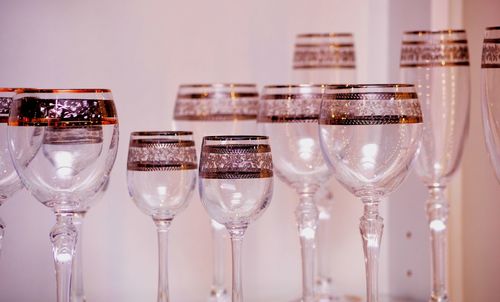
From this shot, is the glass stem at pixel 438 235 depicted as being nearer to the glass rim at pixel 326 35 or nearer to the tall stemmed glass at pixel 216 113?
the tall stemmed glass at pixel 216 113

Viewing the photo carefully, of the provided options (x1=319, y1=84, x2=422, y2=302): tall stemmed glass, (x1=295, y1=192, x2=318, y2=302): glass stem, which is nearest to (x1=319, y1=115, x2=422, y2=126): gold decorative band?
(x1=319, y1=84, x2=422, y2=302): tall stemmed glass

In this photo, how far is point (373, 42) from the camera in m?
1.49

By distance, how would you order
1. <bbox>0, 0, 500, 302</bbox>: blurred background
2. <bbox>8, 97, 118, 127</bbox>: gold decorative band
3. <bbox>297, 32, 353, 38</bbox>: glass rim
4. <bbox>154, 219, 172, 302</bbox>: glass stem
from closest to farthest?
<bbox>8, 97, 118, 127</bbox>: gold decorative band, <bbox>154, 219, 172, 302</bbox>: glass stem, <bbox>0, 0, 500, 302</bbox>: blurred background, <bbox>297, 32, 353, 38</bbox>: glass rim

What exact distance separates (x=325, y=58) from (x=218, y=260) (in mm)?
371

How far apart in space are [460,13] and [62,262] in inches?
26.5

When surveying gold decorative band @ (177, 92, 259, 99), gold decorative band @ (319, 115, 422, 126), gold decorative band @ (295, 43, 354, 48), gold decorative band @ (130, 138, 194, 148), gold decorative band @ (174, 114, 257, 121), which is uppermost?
gold decorative band @ (295, 43, 354, 48)

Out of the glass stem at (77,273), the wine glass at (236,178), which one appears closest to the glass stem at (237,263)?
the wine glass at (236,178)

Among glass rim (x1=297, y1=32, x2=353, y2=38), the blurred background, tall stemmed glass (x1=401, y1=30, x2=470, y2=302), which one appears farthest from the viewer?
glass rim (x1=297, y1=32, x2=353, y2=38)

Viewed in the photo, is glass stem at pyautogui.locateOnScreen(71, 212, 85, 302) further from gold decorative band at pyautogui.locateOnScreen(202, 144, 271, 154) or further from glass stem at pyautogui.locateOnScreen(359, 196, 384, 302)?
glass stem at pyautogui.locateOnScreen(359, 196, 384, 302)

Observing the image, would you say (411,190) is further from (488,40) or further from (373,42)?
(488,40)

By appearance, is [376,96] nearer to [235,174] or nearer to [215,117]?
[235,174]

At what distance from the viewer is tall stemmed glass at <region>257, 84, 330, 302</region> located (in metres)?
1.10

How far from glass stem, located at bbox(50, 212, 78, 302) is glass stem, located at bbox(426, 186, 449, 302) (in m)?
0.45

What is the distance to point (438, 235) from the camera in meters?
1.15
